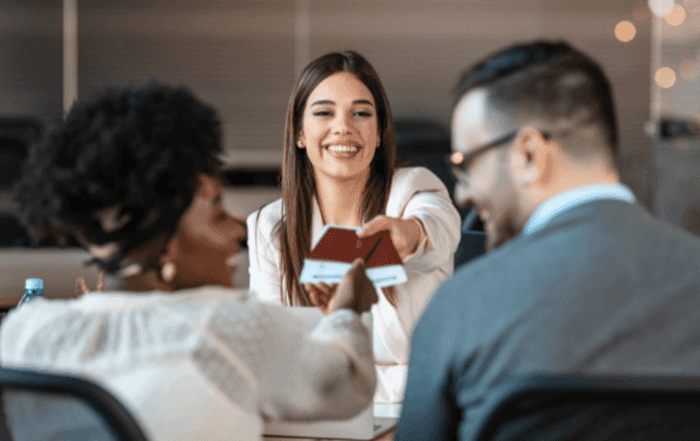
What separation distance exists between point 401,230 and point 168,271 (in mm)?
684

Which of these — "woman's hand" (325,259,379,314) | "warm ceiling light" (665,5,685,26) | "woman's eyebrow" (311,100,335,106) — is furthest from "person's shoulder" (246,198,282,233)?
"warm ceiling light" (665,5,685,26)

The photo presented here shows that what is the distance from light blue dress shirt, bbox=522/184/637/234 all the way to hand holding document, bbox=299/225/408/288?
0.43m

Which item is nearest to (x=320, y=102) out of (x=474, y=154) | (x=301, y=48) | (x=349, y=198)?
(x=349, y=198)

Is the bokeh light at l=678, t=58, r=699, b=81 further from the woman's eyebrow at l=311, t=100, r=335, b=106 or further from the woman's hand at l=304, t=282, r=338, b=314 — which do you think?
the woman's hand at l=304, t=282, r=338, b=314

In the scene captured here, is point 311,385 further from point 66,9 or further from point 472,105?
point 66,9

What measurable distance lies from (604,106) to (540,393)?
42 cm

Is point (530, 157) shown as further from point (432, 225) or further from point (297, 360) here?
point (432, 225)

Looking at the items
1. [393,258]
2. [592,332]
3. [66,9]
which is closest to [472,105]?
[592,332]

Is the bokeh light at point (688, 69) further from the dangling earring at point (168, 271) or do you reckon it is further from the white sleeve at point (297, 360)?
the dangling earring at point (168, 271)

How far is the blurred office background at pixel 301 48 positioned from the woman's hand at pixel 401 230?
2359 millimetres

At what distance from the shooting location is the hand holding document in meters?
1.21

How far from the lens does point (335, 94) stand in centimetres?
169

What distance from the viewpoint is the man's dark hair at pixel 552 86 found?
0.83 m

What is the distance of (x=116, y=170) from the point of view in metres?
0.81
